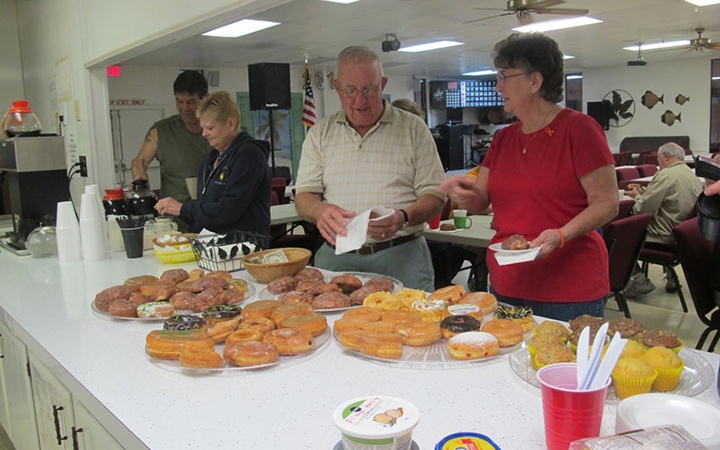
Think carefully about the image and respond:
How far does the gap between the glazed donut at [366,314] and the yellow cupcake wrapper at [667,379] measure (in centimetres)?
66

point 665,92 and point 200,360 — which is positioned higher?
point 665,92

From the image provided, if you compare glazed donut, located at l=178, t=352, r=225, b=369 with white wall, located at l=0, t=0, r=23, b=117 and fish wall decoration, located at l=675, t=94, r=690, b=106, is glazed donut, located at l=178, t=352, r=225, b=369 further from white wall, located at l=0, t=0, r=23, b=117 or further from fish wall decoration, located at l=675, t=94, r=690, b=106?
fish wall decoration, located at l=675, t=94, r=690, b=106

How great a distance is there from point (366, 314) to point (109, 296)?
2.83 ft

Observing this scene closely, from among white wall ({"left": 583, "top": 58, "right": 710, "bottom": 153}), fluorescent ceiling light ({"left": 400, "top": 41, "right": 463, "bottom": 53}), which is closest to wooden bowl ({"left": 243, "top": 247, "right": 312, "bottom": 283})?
fluorescent ceiling light ({"left": 400, "top": 41, "right": 463, "bottom": 53})

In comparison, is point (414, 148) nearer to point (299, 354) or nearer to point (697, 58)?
Result: point (299, 354)

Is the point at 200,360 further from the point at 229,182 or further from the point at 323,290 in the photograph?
the point at 229,182

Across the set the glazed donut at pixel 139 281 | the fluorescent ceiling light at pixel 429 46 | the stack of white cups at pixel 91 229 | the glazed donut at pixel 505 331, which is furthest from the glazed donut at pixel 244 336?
the fluorescent ceiling light at pixel 429 46

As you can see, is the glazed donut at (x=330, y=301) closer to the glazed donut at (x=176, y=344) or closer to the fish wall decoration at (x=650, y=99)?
the glazed donut at (x=176, y=344)

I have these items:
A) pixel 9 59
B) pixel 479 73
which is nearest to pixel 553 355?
pixel 9 59

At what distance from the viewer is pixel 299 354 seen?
143 centimetres

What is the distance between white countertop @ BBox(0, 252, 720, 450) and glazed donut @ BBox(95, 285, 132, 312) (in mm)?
139

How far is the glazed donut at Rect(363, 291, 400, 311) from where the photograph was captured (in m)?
1.62

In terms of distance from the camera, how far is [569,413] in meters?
0.90

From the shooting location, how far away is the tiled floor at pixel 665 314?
4133 mm
